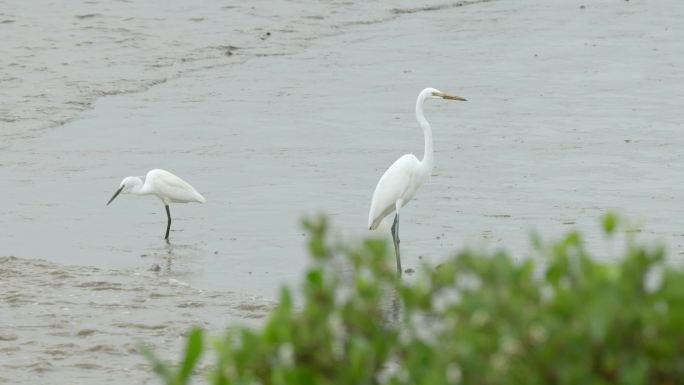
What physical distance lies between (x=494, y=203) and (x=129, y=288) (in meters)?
3.87

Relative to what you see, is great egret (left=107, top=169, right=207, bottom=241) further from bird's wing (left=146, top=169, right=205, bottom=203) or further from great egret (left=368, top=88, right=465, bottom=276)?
great egret (left=368, top=88, right=465, bottom=276)

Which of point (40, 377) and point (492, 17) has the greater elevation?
point (492, 17)

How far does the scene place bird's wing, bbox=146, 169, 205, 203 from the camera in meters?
11.5

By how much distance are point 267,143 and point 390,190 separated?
3.92 meters

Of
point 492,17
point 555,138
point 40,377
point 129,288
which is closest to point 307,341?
point 40,377

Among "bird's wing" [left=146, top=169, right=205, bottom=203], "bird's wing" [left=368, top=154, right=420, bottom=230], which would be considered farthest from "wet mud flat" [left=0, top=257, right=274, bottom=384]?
"bird's wing" [left=368, top=154, right=420, bottom=230]

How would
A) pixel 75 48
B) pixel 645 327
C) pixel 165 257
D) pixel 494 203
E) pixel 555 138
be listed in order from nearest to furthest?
pixel 645 327 < pixel 165 257 < pixel 494 203 < pixel 555 138 < pixel 75 48

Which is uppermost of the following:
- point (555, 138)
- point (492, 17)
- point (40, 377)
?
point (492, 17)

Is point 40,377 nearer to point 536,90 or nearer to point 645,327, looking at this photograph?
point 645,327

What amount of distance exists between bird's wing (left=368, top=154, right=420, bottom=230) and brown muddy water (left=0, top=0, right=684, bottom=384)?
0.22 m

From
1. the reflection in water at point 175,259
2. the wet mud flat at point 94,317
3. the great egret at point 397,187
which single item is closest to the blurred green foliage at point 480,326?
the wet mud flat at point 94,317

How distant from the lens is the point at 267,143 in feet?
48.0

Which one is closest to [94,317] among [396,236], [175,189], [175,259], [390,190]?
[175,259]

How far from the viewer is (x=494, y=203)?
11922 millimetres
